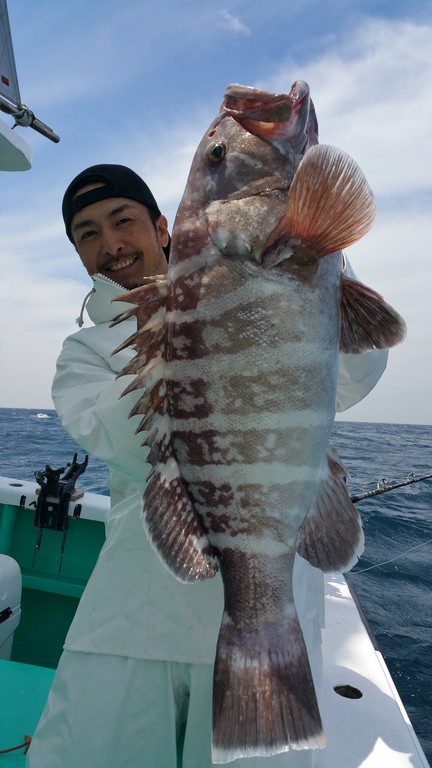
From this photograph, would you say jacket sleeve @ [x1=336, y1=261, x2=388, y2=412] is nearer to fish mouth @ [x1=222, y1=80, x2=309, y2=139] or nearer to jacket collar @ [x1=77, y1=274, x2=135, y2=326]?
fish mouth @ [x1=222, y1=80, x2=309, y2=139]

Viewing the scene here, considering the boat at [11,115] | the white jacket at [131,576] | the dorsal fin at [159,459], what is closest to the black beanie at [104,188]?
the white jacket at [131,576]

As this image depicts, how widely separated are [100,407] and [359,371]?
97 centimetres

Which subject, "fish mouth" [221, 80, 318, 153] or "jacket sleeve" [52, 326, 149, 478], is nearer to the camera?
"fish mouth" [221, 80, 318, 153]

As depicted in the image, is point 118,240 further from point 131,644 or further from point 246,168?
point 131,644

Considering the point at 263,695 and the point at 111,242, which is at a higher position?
the point at 111,242

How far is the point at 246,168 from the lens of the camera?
4.69 feet

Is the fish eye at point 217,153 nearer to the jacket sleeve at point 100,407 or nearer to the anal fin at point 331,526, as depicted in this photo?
the jacket sleeve at point 100,407

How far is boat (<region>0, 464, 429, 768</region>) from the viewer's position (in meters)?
2.45

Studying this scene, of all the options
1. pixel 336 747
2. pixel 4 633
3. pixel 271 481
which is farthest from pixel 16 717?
pixel 271 481

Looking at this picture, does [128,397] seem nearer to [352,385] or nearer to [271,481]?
[271,481]

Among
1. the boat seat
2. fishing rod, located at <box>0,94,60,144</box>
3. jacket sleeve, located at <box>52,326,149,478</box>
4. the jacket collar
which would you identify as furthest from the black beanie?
fishing rod, located at <box>0,94,60,144</box>

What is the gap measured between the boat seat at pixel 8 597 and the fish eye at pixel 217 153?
3.37 m

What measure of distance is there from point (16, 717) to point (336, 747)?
2001mm

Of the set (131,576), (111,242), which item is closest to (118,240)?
(111,242)
